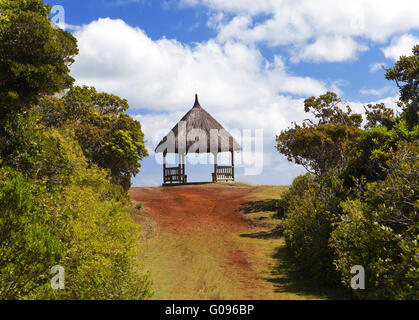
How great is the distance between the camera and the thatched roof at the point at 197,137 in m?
39.2

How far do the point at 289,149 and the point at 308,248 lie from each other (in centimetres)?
1165

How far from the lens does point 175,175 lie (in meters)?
40.2

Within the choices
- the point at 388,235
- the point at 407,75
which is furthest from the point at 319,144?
the point at 388,235

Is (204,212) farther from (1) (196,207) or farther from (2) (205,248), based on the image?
(2) (205,248)

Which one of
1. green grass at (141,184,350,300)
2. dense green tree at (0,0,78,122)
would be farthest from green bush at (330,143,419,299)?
dense green tree at (0,0,78,122)

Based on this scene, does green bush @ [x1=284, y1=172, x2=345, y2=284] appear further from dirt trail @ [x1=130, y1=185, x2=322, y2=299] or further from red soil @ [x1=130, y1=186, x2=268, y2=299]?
red soil @ [x1=130, y1=186, x2=268, y2=299]

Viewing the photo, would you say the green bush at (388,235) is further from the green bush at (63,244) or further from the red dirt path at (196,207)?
the red dirt path at (196,207)

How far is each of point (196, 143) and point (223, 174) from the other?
4400mm

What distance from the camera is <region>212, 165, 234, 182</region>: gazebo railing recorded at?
39969 millimetres

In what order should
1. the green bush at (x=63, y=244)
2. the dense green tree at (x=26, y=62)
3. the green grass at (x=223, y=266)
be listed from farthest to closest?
the dense green tree at (x=26, y=62)
the green grass at (x=223, y=266)
the green bush at (x=63, y=244)

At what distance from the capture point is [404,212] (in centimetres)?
955

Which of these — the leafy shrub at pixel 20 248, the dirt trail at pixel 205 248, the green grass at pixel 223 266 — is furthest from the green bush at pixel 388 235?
the leafy shrub at pixel 20 248

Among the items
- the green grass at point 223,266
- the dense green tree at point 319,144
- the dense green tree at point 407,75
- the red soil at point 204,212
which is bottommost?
the green grass at point 223,266
